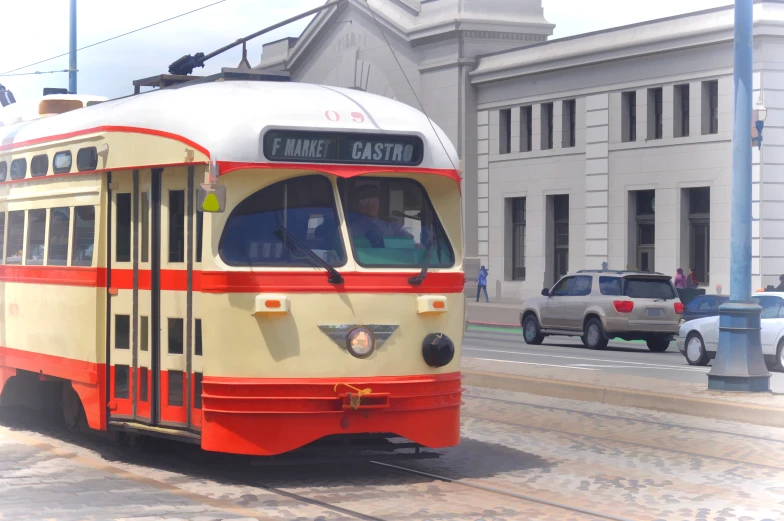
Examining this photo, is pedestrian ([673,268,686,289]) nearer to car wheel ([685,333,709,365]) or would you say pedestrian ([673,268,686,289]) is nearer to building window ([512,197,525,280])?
building window ([512,197,525,280])

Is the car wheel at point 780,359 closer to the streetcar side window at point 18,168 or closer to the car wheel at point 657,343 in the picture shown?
the car wheel at point 657,343

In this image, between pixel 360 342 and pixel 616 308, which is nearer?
pixel 360 342

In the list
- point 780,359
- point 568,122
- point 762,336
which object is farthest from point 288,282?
point 568,122

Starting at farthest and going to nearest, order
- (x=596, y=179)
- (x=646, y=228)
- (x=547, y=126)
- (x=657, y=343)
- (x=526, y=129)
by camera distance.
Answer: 1. (x=526, y=129)
2. (x=547, y=126)
3. (x=596, y=179)
4. (x=646, y=228)
5. (x=657, y=343)

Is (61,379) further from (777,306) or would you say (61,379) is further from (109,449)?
(777,306)

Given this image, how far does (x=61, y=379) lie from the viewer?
12.0 meters

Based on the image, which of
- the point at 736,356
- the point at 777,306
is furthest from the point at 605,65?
the point at 736,356

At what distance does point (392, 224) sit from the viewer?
10.1m

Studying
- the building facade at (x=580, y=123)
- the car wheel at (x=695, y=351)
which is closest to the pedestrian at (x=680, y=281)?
the building facade at (x=580, y=123)

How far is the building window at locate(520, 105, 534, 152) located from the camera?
49812 millimetres

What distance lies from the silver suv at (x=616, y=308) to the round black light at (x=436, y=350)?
704 inches

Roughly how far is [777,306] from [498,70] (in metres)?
28.8

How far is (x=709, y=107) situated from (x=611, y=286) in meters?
16.2

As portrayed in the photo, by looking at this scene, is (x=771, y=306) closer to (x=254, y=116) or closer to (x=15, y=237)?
(x=15, y=237)
